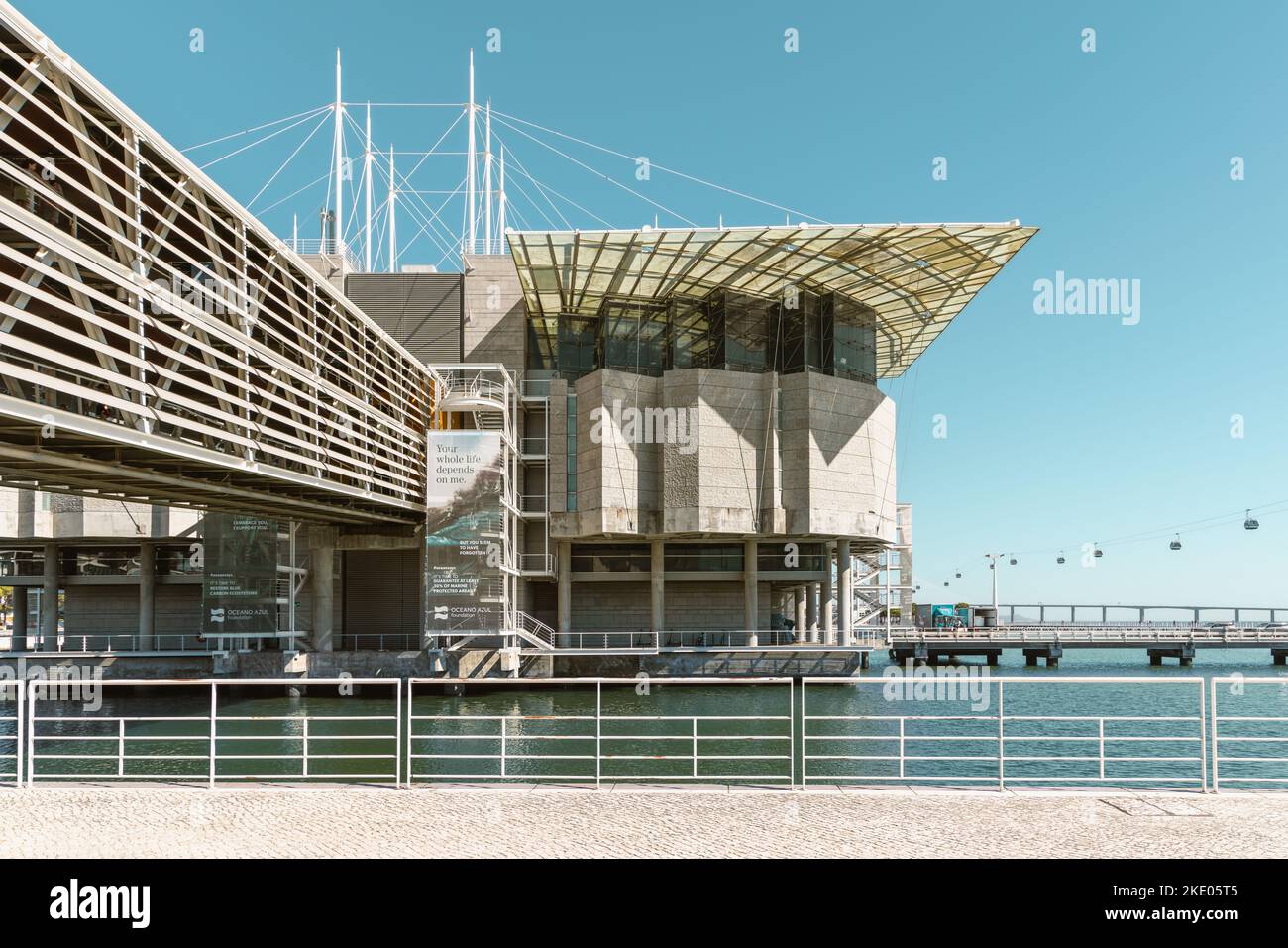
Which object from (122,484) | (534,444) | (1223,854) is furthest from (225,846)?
(534,444)

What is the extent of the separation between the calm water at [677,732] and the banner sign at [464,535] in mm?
3606

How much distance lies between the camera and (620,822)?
902 centimetres

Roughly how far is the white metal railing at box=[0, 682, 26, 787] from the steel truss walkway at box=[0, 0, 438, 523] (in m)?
5.18

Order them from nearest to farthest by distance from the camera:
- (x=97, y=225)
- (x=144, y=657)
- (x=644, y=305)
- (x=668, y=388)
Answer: (x=97, y=225), (x=144, y=657), (x=668, y=388), (x=644, y=305)

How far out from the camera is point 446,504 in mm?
40156

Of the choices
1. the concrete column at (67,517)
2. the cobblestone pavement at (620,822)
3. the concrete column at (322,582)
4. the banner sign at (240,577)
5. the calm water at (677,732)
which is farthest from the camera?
the concrete column at (67,517)

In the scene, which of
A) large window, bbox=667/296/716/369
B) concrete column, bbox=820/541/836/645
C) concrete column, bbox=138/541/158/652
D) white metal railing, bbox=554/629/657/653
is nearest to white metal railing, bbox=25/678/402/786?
concrete column, bbox=138/541/158/652

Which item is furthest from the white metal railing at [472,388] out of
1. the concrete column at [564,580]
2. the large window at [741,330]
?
the large window at [741,330]

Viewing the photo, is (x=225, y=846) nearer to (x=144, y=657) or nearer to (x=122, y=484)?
(x=122, y=484)

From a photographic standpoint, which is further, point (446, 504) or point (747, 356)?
point (747, 356)

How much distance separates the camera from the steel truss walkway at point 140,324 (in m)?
16.0

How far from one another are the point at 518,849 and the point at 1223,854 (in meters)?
5.74

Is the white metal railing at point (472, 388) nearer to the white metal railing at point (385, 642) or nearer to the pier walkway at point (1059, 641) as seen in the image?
the white metal railing at point (385, 642)

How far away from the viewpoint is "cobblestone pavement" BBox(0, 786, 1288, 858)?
8.13 metres
